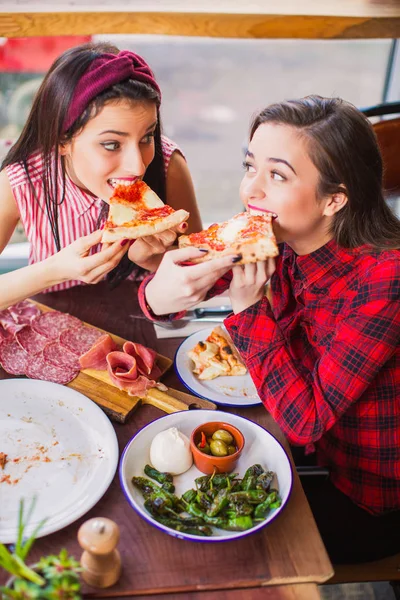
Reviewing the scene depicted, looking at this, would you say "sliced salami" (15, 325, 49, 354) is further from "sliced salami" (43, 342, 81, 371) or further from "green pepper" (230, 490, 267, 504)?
"green pepper" (230, 490, 267, 504)

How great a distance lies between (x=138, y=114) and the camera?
7.94 ft

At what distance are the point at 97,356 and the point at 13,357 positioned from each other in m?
0.35

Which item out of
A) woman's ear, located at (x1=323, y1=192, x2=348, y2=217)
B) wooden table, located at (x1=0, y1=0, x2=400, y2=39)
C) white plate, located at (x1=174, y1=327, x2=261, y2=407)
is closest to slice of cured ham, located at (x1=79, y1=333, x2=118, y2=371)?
white plate, located at (x1=174, y1=327, x2=261, y2=407)

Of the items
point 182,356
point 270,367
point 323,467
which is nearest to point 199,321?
point 182,356

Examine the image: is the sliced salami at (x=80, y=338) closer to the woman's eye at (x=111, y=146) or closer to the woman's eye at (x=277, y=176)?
the woman's eye at (x=111, y=146)

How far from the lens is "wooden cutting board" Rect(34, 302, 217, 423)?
7.03 ft

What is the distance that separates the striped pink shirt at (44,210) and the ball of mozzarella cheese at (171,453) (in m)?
1.26

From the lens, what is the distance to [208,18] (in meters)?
3.14

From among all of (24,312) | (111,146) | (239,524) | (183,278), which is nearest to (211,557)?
(239,524)

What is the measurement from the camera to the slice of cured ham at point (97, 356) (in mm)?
2324

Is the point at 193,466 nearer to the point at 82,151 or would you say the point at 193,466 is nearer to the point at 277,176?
the point at 277,176

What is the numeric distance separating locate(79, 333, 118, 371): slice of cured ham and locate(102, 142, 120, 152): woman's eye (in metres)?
0.78

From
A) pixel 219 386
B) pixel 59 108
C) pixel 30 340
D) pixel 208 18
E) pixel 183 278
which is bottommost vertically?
pixel 219 386

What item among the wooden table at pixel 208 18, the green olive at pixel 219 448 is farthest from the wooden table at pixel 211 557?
the wooden table at pixel 208 18
